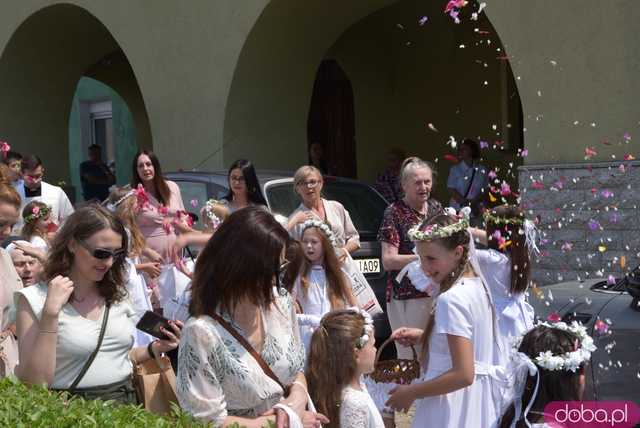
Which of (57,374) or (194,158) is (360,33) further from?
(57,374)

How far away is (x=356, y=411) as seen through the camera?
4512mm

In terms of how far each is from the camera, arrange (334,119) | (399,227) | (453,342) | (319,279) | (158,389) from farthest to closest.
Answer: (334,119), (399,227), (319,279), (453,342), (158,389)

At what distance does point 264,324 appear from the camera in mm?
3750

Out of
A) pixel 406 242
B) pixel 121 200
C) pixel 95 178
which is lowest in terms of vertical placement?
pixel 95 178

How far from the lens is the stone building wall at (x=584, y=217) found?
30.6 feet

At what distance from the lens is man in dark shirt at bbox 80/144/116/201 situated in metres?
18.5

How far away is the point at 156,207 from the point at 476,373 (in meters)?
4.24

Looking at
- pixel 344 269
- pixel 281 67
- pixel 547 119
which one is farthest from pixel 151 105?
pixel 344 269

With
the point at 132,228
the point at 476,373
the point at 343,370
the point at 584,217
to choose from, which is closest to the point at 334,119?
the point at 584,217

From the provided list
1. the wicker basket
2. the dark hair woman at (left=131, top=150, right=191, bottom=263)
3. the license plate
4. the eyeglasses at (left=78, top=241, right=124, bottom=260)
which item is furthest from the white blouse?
the license plate

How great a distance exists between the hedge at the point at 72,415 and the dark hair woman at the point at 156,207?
12.7 feet

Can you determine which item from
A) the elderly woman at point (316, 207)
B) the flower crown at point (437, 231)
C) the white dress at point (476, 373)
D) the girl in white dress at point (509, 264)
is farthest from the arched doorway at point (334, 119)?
the white dress at point (476, 373)

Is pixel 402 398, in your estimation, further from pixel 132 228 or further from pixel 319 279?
pixel 132 228

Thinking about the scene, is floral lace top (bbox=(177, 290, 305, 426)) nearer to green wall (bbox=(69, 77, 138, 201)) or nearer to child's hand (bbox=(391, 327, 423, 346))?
child's hand (bbox=(391, 327, 423, 346))
